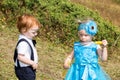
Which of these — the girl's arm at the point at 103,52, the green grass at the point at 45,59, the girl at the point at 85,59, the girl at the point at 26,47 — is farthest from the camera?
the green grass at the point at 45,59

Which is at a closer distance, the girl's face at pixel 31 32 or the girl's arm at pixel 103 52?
the girl's face at pixel 31 32

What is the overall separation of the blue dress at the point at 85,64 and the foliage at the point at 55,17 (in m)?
5.01

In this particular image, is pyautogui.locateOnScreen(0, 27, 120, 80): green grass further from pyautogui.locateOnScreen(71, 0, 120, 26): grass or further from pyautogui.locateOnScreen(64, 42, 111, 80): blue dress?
pyautogui.locateOnScreen(71, 0, 120, 26): grass

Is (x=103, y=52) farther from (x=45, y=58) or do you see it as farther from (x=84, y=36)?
(x=45, y=58)

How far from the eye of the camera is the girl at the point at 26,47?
5266mm

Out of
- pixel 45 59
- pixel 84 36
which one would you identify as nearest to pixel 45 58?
pixel 45 59

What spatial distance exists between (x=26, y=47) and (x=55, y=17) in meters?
5.70

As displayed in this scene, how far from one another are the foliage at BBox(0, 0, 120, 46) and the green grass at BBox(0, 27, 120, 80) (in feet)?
1.14

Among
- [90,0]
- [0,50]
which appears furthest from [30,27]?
[90,0]

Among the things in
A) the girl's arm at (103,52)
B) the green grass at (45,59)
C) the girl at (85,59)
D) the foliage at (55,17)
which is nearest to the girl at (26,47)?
the girl at (85,59)

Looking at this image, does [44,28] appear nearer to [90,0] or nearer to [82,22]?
[82,22]

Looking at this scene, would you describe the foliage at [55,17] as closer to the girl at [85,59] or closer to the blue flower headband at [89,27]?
the girl at [85,59]

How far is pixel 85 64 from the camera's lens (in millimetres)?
5754

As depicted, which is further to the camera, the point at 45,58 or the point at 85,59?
the point at 45,58
